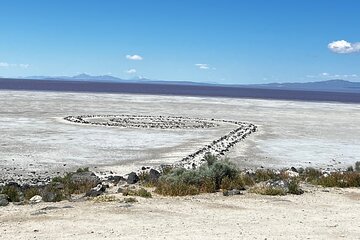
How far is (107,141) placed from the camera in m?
30.2

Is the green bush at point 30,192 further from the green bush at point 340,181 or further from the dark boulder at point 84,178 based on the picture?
the green bush at point 340,181

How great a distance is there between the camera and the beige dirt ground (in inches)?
423

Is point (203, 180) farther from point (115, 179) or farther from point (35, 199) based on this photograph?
point (35, 199)

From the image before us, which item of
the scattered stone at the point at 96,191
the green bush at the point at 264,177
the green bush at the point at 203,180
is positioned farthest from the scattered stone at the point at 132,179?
the green bush at the point at 264,177

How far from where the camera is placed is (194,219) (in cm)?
1212

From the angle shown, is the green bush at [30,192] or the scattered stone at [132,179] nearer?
the green bush at [30,192]

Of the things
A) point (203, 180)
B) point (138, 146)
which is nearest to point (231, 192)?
point (203, 180)

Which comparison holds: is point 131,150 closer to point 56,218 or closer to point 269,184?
point 269,184

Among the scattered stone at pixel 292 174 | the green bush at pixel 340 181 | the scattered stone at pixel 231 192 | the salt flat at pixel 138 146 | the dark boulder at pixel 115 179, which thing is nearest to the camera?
the scattered stone at pixel 231 192

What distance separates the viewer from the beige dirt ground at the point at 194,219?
10.7 m

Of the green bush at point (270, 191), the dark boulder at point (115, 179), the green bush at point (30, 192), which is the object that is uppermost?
the green bush at point (270, 191)

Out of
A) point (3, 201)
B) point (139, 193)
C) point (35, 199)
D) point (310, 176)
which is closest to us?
point (3, 201)

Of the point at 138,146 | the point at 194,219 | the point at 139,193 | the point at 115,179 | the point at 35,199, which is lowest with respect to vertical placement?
the point at 138,146

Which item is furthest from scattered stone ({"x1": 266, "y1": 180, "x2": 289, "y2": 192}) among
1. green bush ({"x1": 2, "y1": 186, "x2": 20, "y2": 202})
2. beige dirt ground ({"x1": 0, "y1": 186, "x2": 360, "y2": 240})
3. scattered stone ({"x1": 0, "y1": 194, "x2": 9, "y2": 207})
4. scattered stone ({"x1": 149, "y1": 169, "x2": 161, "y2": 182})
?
scattered stone ({"x1": 0, "y1": 194, "x2": 9, "y2": 207})
